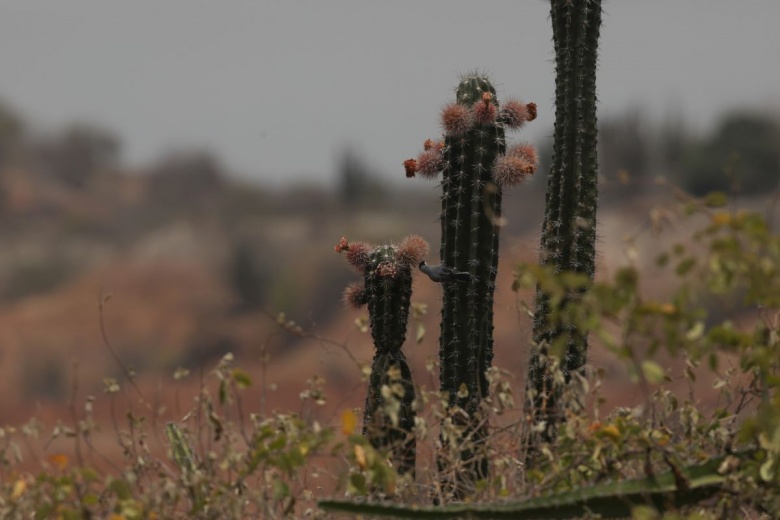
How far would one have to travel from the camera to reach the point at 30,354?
113ft

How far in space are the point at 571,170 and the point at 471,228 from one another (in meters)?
0.62

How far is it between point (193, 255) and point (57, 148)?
46.1ft

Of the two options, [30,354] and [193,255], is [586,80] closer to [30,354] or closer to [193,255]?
[30,354]

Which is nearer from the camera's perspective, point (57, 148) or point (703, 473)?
point (703, 473)

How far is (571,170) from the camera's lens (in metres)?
6.31

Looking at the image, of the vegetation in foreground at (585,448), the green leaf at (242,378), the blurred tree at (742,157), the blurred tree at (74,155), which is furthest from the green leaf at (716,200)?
the blurred tree at (74,155)

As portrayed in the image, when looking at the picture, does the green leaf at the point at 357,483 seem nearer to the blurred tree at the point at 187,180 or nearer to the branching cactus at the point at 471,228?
the branching cactus at the point at 471,228

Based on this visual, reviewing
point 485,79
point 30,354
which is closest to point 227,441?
point 485,79

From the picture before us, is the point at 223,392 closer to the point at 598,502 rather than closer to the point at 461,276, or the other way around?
the point at 598,502

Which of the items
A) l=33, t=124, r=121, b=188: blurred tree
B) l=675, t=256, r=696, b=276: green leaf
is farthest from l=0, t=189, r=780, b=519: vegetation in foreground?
l=33, t=124, r=121, b=188: blurred tree

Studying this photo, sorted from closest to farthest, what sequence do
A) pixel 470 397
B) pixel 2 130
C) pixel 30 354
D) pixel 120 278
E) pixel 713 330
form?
pixel 713 330 < pixel 470 397 < pixel 30 354 < pixel 120 278 < pixel 2 130

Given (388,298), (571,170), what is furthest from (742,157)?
(388,298)

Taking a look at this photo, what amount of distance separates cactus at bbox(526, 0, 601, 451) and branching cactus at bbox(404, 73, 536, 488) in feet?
0.69

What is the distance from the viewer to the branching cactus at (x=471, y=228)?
6.16 m
